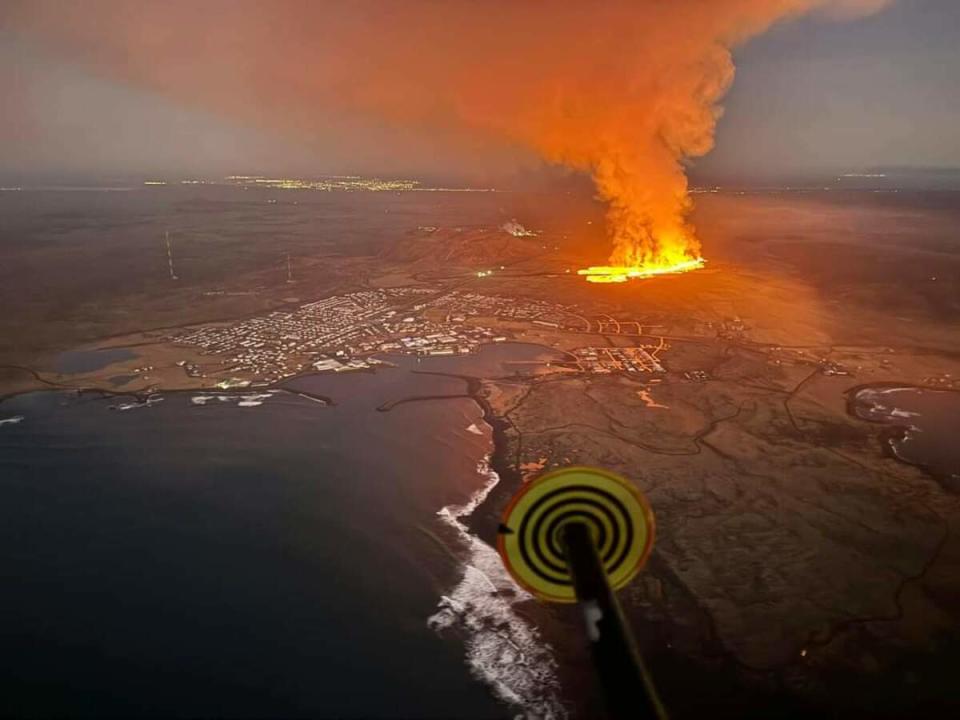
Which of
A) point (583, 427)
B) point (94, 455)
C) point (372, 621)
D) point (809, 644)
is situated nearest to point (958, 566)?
point (809, 644)

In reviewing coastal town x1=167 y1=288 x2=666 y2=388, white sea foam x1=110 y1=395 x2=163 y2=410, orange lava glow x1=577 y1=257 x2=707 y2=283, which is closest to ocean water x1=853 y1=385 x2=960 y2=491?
coastal town x1=167 y1=288 x2=666 y2=388

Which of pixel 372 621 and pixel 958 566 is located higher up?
pixel 958 566

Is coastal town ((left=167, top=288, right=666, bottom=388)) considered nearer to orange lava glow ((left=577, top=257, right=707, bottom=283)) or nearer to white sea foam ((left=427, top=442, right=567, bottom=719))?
orange lava glow ((left=577, top=257, right=707, bottom=283))

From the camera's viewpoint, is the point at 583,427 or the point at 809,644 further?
the point at 583,427

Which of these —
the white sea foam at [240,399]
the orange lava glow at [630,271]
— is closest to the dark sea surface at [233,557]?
the white sea foam at [240,399]

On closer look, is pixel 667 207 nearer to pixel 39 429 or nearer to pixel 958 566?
pixel 958 566

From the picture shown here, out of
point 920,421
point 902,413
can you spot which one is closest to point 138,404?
point 902,413

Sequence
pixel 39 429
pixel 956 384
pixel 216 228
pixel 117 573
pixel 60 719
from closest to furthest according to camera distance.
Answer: pixel 60 719, pixel 117 573, pixel 39 429, pixel 956 384, pixel 216 228
